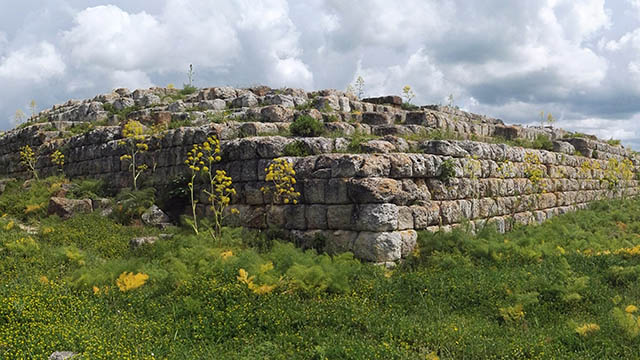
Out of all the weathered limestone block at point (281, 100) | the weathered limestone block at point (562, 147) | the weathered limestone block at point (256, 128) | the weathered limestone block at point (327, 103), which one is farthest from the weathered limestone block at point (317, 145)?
the weathered limestone block at point (562, 147)

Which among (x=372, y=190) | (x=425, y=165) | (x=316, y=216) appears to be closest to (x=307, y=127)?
(x=316, y=216)

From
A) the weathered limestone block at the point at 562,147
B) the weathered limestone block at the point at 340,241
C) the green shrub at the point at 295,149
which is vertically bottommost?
the weathered limestone block at the point at 340,241

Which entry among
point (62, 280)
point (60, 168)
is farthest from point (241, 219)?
point (60, 168)

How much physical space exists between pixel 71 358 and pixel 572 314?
6.71 meters

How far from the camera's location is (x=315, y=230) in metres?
10.6

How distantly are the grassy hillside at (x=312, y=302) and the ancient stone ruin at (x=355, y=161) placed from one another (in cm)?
91

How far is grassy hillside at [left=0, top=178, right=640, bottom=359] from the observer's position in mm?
5984

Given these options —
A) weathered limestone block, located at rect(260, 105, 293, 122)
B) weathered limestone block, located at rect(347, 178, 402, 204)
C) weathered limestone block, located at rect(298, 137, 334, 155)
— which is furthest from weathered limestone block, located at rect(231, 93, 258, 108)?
weathered limestone block, located at rect(347, 178, 402, 204)

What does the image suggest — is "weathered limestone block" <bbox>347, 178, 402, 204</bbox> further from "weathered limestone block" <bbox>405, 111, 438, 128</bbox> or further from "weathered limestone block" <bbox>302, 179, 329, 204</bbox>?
"weathered limestone block" <bbox>405, 111, 438, 128</bbox>

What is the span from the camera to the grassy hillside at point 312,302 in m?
5.98

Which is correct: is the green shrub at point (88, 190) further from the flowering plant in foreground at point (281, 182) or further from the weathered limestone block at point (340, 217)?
the weathered limestone block at point (340, 217)

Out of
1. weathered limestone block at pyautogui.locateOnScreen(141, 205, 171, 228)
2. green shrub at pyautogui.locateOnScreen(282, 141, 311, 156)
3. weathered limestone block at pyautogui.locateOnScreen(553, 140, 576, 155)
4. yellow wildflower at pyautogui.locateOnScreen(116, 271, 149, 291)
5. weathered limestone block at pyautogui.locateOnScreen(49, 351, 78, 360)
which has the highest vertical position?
weathered limestone block at pyautogui.locateOnScreen(553, 140, 576, 155)

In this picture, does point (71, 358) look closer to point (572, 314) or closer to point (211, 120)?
point (572, 314)

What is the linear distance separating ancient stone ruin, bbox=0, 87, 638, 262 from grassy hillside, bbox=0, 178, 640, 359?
91cm
